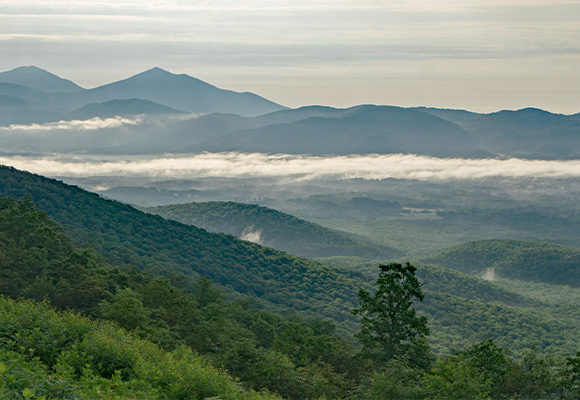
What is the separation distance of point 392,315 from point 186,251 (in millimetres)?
117906

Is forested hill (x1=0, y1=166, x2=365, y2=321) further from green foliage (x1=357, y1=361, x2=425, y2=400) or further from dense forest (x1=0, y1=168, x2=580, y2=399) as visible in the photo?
green foliage (x1=357, y1=361, x2=425, y2=400)

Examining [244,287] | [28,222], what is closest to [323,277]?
[244,287]

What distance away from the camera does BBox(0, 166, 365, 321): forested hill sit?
137m

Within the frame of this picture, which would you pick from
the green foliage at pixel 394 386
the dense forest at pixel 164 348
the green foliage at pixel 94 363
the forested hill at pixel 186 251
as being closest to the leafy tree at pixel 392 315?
the dense forest at pixel 164 348

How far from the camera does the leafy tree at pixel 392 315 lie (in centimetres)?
5118

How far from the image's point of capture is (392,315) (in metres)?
52.5

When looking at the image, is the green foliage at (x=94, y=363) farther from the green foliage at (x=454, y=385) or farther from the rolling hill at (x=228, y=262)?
the rolling hill at (x=228, y=262)

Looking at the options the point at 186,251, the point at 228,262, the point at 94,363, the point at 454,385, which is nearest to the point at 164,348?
the point at 94,363

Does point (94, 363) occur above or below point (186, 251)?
above

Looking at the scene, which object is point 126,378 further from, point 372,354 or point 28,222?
point 28,222

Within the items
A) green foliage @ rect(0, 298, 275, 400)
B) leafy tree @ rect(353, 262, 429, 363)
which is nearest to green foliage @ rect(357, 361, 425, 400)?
leafy tree @ rect(353, 262, 429, 363)

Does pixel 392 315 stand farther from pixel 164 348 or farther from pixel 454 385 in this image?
pixel 164 348

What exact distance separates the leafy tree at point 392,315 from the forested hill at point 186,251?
2748 inches

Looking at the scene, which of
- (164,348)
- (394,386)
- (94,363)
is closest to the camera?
(94,363)
